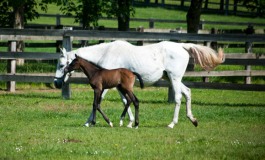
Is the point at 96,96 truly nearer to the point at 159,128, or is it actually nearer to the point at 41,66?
the point at 159,128

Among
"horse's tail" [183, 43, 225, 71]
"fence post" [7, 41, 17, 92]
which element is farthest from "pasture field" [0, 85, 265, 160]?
"horse's tail" [183, 43, 225, 71]

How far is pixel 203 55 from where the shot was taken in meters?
16.2

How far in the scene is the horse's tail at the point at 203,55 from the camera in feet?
53.1

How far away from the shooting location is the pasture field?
11625 mm

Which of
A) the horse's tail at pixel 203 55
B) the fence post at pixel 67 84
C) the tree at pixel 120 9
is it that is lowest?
the fence post at pixel 67 84

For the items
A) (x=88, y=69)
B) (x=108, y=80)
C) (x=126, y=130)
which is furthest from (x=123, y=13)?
(x=126, y=130)

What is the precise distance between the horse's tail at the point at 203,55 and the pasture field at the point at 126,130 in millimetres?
1217

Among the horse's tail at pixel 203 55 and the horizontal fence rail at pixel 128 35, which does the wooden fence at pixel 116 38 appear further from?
the horse's tail at pixel 203 55

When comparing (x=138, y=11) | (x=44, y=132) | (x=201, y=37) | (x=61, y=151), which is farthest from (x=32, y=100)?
(x=138, y=11)

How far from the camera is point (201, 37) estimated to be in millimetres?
20297

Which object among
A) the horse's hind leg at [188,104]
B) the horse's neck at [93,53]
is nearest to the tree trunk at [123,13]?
the horse's neck at [93,53]

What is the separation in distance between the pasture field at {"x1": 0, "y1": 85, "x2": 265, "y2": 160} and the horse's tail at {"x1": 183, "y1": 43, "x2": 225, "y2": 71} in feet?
3.99

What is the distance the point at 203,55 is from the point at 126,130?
2957 mm

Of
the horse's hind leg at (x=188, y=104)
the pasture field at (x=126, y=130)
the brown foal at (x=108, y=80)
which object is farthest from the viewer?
the horse's hind leg at (x=188, y=104)
